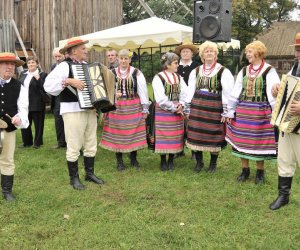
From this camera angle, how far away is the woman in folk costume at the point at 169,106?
223 inches

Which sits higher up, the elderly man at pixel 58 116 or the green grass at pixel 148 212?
the elderly man at pixel 58 116

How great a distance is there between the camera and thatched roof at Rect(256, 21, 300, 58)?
33.6m

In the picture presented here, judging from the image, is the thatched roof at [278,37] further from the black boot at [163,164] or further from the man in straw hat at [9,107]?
the man in straw hat at [9,107]

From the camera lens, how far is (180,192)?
508cm

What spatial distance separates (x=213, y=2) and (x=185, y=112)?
2.38m

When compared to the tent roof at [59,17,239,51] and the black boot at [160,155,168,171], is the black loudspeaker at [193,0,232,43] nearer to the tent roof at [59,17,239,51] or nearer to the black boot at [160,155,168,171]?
the tent roof at [59,17,239,51]

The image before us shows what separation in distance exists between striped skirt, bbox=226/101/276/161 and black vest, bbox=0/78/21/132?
271 cm

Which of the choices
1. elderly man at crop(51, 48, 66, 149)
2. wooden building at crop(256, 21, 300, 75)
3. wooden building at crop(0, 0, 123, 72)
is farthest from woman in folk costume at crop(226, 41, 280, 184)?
wooden building at crop(256, 21, 300, 75)

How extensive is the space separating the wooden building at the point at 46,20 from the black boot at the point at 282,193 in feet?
33.6

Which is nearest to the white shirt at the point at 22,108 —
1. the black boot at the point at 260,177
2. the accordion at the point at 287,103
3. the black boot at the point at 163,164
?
the black boot at the point at 163,164

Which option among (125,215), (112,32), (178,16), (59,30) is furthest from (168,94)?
(178,16)

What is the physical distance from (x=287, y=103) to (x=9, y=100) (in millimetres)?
2904

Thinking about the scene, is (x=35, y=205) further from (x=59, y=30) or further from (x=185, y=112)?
(x=59, y=30)

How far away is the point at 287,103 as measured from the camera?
3.99 m
